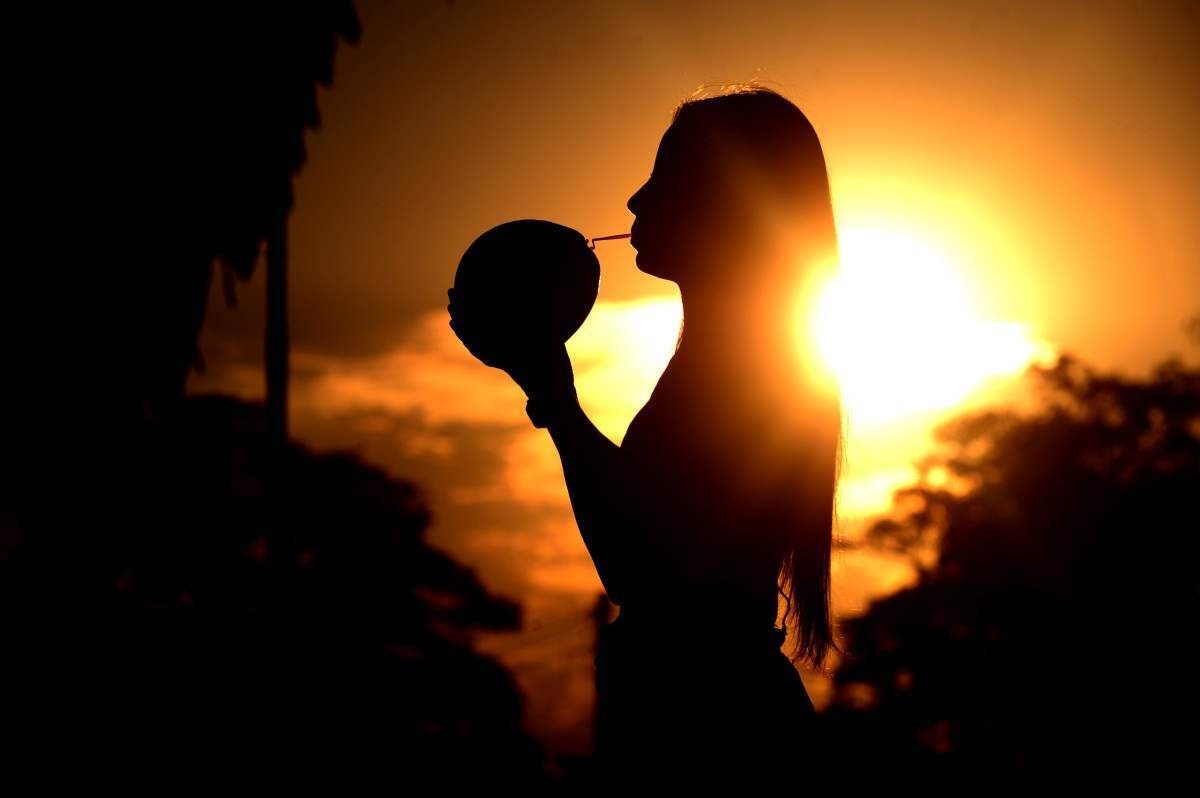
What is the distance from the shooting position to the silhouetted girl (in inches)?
72.2

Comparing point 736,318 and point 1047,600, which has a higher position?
point 1047,600

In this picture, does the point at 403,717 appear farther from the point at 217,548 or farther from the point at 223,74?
the point at 223,74

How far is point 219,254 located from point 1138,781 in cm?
2867

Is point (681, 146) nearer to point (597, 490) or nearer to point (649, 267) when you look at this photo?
point (649, 267)

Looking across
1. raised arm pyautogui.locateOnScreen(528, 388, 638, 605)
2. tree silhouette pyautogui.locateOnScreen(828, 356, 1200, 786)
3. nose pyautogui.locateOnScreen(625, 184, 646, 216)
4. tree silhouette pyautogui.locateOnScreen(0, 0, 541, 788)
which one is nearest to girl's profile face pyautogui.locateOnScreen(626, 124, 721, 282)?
nose pyautogui.locateOnScreen(625, 184, 646, 216)

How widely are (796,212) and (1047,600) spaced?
3206cm

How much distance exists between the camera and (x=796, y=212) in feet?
6.98

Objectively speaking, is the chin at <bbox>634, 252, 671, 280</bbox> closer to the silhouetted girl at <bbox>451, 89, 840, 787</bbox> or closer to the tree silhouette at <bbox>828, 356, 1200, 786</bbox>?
the silhouetted girl at <bbox>451, 89, 840, 787</bbox>

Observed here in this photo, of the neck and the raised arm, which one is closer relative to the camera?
the raised arm

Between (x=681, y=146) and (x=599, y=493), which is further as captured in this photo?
(x=681, y=146)

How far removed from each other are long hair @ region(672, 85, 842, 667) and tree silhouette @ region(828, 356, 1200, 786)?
91.0ft

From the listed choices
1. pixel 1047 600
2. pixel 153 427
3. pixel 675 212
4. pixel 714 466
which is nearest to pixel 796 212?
pixel 675 212

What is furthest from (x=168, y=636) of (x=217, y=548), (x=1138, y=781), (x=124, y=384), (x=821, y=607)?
(x=1138, y=781)

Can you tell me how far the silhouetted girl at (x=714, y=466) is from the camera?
1.83 m
